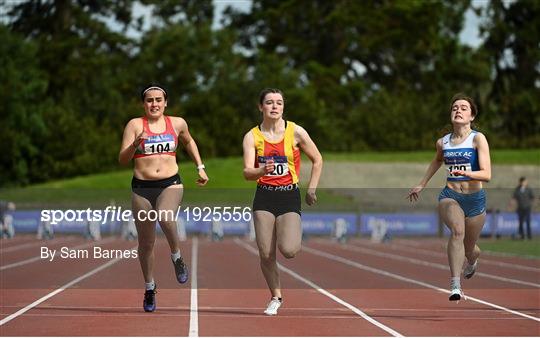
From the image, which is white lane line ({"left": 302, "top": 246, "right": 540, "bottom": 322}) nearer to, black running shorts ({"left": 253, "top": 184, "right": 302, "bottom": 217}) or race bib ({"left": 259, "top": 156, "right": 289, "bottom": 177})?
black running shorts ({"left": 253, "top": 184, "right": 302, "bottom": 217})

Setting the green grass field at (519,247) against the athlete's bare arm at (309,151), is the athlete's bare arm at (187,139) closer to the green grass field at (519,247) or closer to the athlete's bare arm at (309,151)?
the athlete's bare arm at (309,151)

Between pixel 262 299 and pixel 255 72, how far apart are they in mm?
61706

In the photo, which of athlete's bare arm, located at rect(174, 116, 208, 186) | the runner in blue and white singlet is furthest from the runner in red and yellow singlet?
the runner in blue and white singlet

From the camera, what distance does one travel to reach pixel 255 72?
7562 centimetres

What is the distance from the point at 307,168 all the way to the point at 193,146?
163ft

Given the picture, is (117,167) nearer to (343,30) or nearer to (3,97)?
(3,97)

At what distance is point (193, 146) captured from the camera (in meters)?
10.5

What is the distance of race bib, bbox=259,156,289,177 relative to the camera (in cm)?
1005

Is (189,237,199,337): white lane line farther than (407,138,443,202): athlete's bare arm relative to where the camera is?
No

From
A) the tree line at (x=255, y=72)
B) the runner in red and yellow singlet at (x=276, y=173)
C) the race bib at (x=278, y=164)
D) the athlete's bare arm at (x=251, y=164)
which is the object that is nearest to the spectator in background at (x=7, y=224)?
the runner in red and yellow singlet at (x=276, y=173)

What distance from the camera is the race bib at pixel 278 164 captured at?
10.1 metres

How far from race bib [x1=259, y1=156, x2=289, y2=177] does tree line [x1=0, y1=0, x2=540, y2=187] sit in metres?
54.3

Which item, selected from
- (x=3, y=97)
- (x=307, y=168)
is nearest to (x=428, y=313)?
(x=307, y=168)

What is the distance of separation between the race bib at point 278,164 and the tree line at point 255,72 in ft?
178
